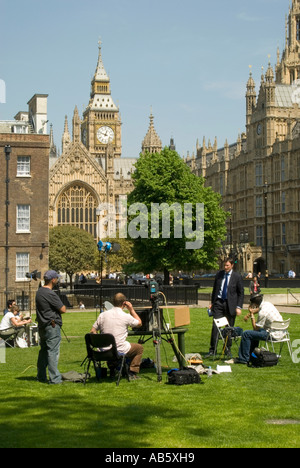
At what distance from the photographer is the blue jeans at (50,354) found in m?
13.5

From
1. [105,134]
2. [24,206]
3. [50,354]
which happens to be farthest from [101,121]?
[50,354]

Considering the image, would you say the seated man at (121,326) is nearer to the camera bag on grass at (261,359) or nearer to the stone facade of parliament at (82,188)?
the camera bag on grass at (261,359)

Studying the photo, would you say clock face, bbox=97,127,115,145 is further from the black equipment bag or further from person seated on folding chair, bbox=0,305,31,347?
the black equipment bag

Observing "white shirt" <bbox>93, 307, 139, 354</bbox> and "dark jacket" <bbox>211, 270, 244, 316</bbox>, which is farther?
"dark jacket" <bbox>211, 270, 244, 316</bbox>

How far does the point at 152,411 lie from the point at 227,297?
6099mm

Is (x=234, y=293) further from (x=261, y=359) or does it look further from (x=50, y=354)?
(x=50, y=354)

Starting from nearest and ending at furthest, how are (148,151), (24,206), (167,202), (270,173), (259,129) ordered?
(24,206), (167,202), (148,151), (270,173), (259,129)

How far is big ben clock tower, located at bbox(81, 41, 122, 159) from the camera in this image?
150375 mm

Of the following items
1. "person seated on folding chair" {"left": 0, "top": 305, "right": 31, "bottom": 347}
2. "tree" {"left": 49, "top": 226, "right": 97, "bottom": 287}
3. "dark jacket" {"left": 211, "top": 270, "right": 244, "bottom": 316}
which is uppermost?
"tree" {"left": 49, "top": 226, "right": 97, "bottom": 287}

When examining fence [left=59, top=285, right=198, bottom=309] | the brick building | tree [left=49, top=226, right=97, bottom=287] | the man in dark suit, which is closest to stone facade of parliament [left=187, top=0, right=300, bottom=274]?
tree [left=49, top=226, right=97, bottom=287]

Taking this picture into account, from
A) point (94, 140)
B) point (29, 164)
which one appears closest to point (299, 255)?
point (29, 164)

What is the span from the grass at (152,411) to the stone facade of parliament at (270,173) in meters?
76.3

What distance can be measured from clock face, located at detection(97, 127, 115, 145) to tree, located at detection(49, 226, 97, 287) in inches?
2147

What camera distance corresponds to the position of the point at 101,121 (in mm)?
153000
